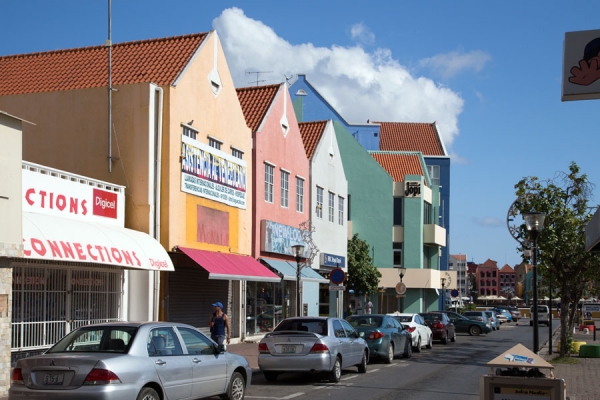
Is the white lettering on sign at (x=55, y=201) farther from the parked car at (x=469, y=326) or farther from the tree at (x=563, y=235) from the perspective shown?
the parked car at (x=469, y=326)

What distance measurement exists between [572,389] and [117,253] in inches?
421

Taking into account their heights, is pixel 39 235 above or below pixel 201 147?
below

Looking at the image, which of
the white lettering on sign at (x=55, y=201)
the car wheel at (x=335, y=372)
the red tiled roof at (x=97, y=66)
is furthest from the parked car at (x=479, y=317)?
the white lettering on sign at (x=55, y=201)

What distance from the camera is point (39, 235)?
16391mm

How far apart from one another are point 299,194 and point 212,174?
947cm

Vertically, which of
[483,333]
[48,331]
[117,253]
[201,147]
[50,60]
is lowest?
[483,333]

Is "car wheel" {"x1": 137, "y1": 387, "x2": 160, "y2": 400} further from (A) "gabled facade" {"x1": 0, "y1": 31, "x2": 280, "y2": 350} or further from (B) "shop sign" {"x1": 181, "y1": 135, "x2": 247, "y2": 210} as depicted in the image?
(B) "shop sign" {"x1": 181, "y1": 135, "x2": 247, "y2": 210}

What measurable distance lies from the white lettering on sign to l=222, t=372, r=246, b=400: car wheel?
6673 millimetres

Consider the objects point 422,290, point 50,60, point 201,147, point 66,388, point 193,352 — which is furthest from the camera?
point 422,290

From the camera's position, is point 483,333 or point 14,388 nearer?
point 14,388

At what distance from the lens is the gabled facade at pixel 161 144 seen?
Result: 22.2 m

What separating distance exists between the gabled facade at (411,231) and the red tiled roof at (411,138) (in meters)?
14.7

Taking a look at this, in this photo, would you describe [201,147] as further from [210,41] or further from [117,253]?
[117,253]

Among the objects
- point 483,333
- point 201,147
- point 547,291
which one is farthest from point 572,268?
point 483,333
